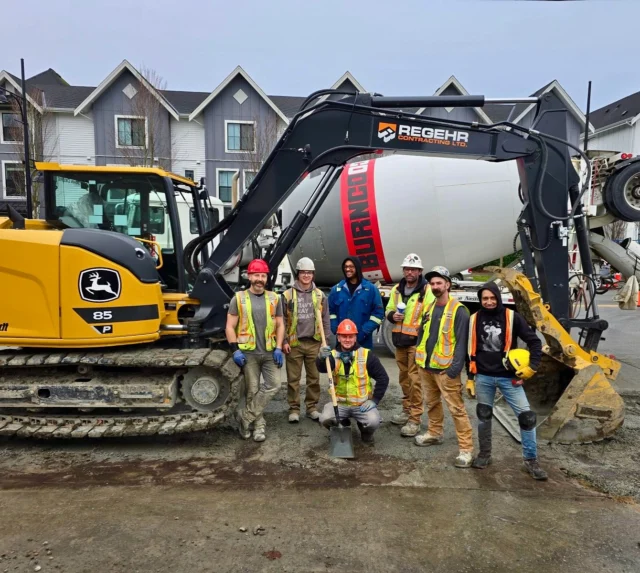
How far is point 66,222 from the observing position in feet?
16.2

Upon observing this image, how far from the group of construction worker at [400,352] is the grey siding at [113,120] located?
18.9 m

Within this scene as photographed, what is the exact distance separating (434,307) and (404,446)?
55.6 inches

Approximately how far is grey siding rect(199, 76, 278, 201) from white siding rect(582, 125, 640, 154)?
2101 cm

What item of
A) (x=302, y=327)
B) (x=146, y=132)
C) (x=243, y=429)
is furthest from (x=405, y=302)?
(x=146, y=132)

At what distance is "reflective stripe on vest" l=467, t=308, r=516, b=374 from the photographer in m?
4.08

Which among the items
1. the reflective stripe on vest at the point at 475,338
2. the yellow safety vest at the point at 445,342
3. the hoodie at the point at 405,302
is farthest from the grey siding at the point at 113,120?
the reflective stripe on vest at the point at 475,338

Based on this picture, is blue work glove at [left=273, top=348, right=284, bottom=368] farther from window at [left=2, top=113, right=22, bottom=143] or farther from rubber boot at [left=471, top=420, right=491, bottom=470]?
window at [left=2, top=113, right=22, bottom=143]

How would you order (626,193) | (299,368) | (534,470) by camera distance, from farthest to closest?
(626,193), (299,368), (534,470)

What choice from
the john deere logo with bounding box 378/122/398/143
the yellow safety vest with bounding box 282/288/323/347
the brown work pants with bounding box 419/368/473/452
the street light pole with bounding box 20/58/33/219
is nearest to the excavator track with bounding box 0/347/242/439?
the yellow safety vest with bounding box 282/288/323/347

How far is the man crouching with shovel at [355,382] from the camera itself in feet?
15.2

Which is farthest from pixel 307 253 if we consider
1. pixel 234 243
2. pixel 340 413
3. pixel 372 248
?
pixel 340 413

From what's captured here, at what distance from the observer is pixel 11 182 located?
22.8 meters

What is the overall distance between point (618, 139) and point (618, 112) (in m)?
2.92

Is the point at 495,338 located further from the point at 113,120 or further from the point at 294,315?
the point at 113,120
